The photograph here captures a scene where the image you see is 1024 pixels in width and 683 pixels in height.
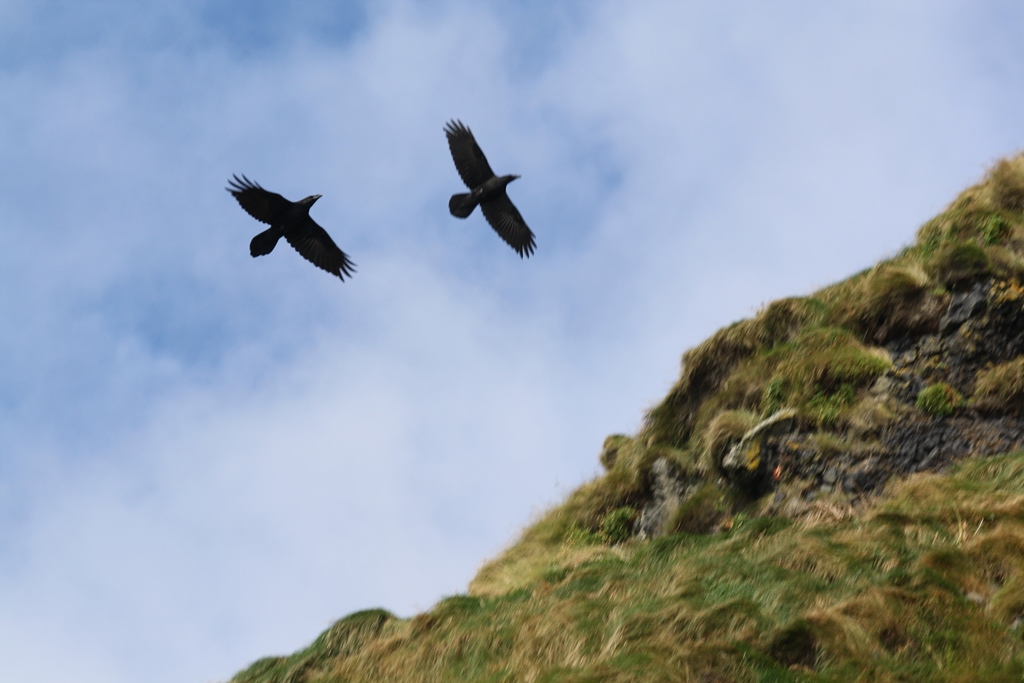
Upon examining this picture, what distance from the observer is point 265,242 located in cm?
1658

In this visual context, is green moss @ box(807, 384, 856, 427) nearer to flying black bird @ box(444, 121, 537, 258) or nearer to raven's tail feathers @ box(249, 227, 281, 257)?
flying black bird @ box(444, 121, 537, 258)

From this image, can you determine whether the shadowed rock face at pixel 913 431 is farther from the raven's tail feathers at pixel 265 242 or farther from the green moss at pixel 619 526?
the raven's tail feathers at pixel 265 242

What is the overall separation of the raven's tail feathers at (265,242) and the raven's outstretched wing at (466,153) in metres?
2.72

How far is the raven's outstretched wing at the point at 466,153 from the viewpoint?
1734 cm

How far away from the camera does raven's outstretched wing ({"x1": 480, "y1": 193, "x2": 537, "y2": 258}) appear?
698 inches

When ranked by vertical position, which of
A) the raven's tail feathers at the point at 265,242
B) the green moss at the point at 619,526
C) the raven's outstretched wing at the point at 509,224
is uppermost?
the raven's tail feathers at the point at 265,242

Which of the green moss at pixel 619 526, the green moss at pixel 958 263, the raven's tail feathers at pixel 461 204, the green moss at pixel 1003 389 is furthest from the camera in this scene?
the raven's tail feathers at pixel 461 204

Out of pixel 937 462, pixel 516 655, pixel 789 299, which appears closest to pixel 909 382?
pixel 937 462

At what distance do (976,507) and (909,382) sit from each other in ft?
12.7

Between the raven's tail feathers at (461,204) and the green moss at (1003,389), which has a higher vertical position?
the raven's tail feathers at (461,204)

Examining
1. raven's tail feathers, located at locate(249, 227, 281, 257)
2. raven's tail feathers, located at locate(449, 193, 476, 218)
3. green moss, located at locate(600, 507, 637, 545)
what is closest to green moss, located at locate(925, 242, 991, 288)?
green moss, located at locate(600, 507, 637, 545)

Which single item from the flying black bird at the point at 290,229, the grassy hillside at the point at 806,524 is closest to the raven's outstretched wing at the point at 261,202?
the flying black bird at the point at 290,229

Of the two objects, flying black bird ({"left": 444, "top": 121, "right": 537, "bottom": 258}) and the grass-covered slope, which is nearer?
the grass-covered slope

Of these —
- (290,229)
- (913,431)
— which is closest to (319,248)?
(290,229)
